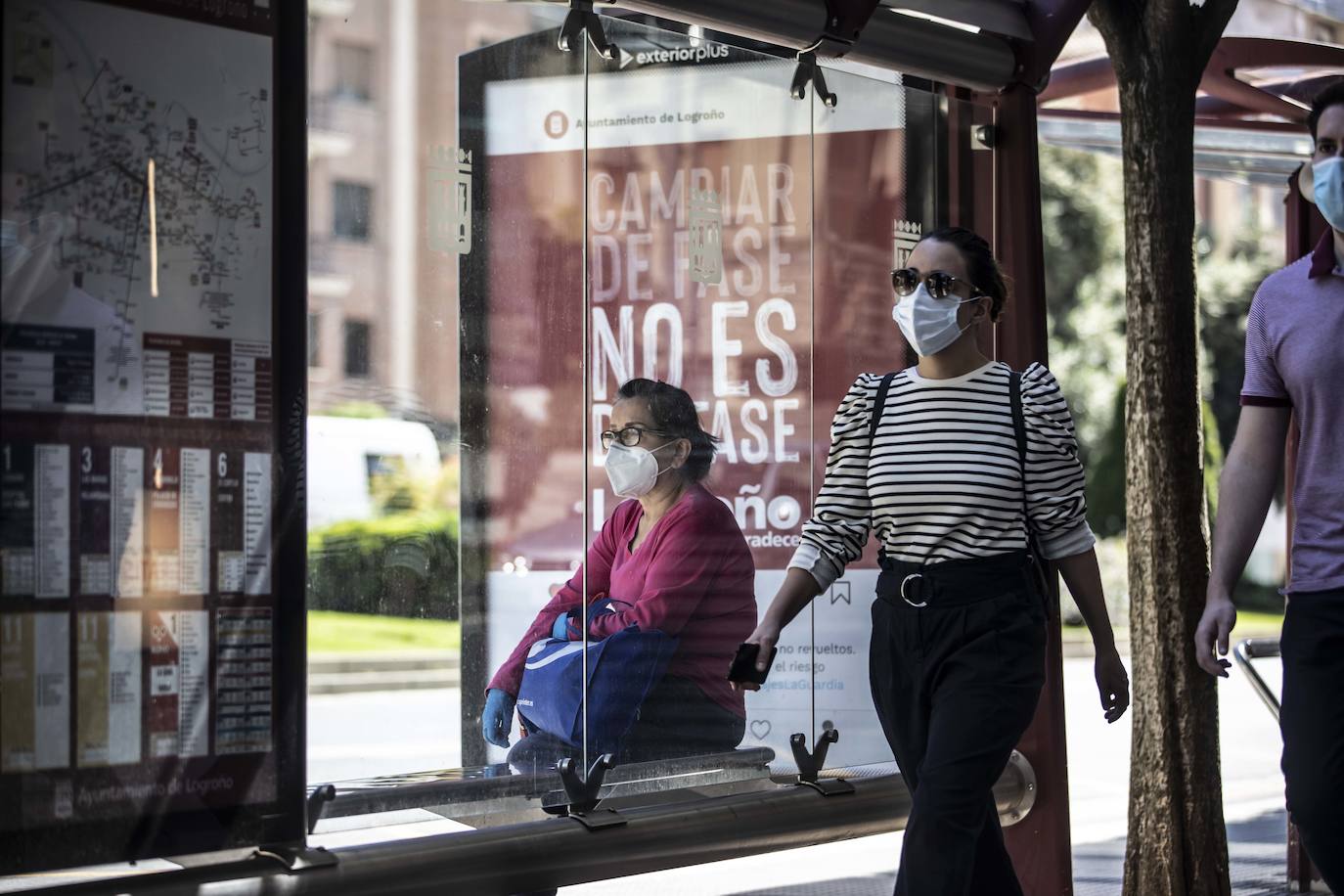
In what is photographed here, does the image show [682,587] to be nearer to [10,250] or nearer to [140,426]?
[140,426]

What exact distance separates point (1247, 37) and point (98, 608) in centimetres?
557

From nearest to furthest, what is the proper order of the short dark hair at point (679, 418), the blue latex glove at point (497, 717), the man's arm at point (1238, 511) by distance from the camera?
the man's arm at point (1238, 511), the blue latex glove at point (497, 717), the short dark hair at point (679, 418)

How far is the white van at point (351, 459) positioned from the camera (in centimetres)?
405

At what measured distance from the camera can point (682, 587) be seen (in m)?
4.84

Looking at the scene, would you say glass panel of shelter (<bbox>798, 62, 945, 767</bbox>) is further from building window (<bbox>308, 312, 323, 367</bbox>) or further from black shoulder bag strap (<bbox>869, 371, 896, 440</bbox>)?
building window (<bbox>308, 312, 323, 367</bbox>)

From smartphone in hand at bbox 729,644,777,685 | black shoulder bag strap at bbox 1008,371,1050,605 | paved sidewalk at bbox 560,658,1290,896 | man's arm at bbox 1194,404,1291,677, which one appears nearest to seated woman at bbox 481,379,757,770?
smartphone in hand at bbox 729,644,777,685

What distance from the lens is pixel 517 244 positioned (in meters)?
4.61

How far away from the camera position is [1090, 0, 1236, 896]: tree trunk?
5473 millimetres

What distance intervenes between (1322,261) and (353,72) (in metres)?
2.28

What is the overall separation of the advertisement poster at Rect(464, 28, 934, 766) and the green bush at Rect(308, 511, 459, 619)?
0.55 ft

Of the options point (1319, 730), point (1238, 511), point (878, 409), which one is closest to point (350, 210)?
point (878, 409)

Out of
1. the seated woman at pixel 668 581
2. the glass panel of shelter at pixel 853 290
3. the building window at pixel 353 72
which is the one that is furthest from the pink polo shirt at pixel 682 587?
the building window at pixel 353 72

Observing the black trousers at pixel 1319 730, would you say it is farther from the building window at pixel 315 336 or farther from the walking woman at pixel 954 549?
the building window at pixel 315 336

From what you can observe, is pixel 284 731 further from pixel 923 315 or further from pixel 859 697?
pixel 859 697
